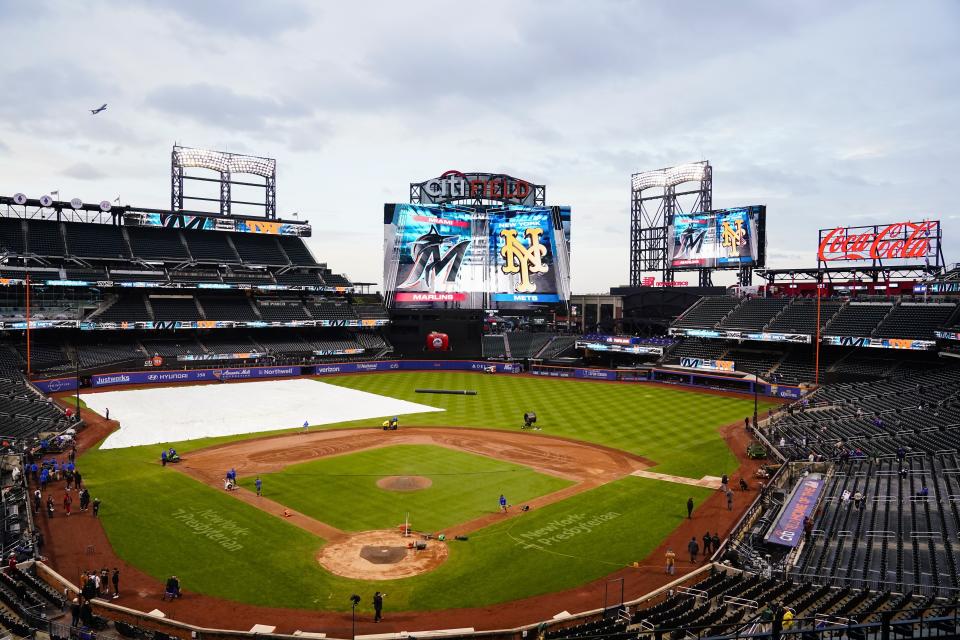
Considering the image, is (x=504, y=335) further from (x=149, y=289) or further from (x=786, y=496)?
(x=786, y=496)

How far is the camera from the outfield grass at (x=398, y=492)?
30875 mm

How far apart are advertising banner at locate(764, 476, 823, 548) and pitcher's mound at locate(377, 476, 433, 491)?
17934 millimetres

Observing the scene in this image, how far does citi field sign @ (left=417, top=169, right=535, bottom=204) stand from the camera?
87188 mm

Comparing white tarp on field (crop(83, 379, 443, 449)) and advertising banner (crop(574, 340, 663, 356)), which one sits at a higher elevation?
advertising banner (crop(574, 340, 663, 356))

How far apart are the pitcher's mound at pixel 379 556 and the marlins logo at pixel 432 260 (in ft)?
185

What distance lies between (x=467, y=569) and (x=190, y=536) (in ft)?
41.1

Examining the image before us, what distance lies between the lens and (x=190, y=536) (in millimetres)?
27922

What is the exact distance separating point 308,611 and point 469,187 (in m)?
71.3

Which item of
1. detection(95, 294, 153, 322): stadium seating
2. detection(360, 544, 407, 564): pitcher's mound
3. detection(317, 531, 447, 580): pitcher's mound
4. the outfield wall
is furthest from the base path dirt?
detection(95, 294, 153, 322): stadium seating

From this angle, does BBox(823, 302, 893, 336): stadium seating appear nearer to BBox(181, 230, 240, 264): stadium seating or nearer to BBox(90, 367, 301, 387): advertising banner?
BBox(90, 367, 301, 387): advertising banner

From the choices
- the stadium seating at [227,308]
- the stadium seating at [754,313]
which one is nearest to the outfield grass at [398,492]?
the stadium seating at [754,313]

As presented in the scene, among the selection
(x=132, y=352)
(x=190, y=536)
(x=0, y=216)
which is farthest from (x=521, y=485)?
(x=0, y=216)

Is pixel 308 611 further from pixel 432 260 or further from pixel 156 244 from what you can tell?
pixel 156 244

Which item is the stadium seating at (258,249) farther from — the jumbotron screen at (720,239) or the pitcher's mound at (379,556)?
the pitcher's mound at (379,556)
